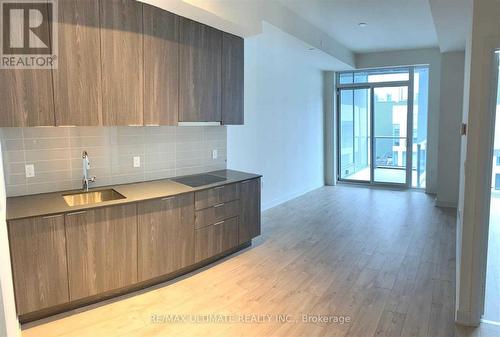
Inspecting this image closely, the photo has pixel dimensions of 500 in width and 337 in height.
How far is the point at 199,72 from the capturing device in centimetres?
381

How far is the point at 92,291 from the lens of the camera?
2887 mm

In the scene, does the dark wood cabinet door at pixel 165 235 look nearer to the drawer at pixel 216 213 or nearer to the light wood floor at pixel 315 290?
the drawer at pixel 216 213

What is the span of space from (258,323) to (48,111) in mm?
2298

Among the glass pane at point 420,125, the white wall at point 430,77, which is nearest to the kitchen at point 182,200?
the white wall at point 430,77

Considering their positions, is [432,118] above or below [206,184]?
above

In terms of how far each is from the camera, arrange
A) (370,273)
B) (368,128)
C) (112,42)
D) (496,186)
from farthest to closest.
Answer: (368,128) < (496,186) < (370,273) < (112,42)

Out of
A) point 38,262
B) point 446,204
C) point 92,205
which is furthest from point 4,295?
point 446,204

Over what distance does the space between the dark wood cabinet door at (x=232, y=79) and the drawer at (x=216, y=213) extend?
0.99m

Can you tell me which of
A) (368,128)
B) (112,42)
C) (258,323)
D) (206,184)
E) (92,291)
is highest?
(112,42)

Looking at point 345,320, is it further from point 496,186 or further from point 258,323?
point 496,186

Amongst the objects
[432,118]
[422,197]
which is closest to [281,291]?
[422,197]

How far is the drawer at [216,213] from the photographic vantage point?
3600mm

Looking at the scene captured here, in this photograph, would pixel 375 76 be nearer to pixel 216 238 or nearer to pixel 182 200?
pixel 216 238

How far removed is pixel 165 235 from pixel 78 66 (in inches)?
63.8
